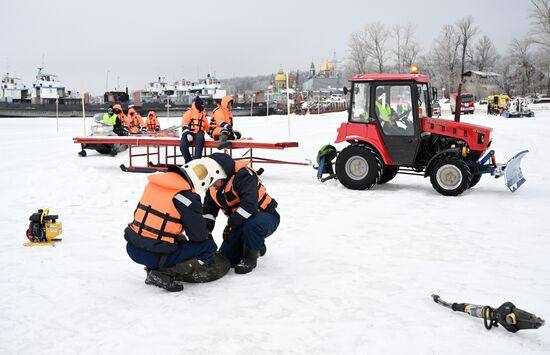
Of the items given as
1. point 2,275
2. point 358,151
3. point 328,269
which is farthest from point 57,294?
point 358,151

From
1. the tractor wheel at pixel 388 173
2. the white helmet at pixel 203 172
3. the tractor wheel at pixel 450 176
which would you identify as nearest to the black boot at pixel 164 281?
the white helmet at pixel 203 172

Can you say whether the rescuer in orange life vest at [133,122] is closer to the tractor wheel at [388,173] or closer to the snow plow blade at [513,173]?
the tractor wheel at [388,173]

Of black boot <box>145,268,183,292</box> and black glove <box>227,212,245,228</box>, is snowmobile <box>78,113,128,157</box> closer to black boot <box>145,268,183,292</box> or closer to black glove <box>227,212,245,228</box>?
black glove <box>227,212,245,228</box>

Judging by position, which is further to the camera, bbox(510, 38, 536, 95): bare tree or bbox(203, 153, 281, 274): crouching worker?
bbox(510, 38, 536, 95): bare tree

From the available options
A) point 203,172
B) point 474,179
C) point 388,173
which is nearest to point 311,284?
point 203,172

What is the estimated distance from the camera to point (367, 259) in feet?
18.8

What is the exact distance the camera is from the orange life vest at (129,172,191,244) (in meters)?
4.51

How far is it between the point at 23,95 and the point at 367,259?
77786mm

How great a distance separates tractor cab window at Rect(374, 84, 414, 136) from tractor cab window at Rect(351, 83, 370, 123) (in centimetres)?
18

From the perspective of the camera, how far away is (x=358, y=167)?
1020 centimetres

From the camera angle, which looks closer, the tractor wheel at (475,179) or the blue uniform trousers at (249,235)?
the blue uniform trousers at (249,235)

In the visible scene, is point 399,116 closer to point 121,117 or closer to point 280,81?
point 121,117

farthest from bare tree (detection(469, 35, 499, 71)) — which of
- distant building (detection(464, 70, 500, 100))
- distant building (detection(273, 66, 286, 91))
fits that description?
distant building (detection(273, 66, 286, 91))

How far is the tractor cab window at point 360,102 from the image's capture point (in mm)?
10039
